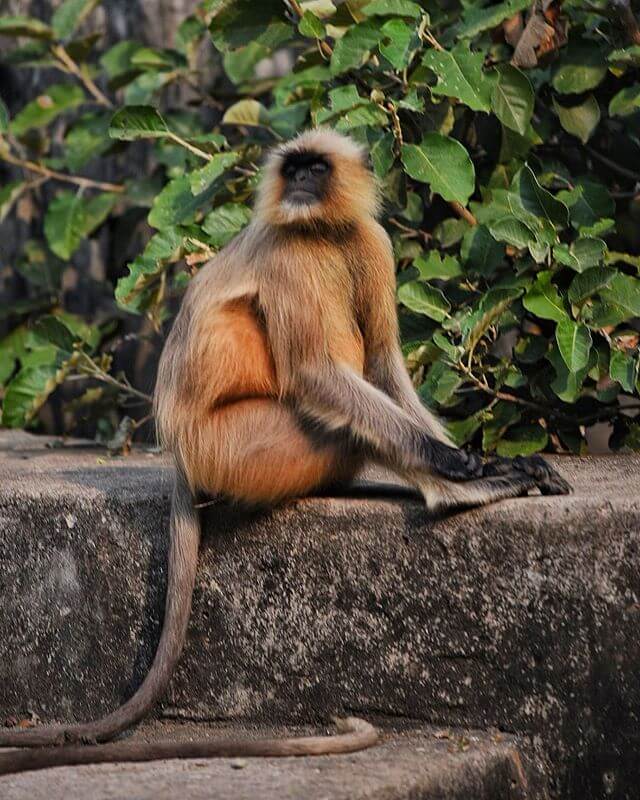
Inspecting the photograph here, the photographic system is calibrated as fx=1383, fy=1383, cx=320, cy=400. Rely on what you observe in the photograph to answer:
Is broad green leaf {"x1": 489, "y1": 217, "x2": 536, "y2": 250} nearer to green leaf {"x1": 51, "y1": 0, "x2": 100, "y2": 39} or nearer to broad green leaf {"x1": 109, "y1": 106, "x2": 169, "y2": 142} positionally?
broad green leaf {"x1": 109, "y1": 106, "x2": 169, "y2": 142}

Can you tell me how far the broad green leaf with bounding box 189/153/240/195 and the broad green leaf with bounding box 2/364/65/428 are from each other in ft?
3.67

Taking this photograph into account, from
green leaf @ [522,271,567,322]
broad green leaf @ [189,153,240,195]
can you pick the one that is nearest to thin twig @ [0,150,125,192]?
broad green leaf @ [189,153,240,195]

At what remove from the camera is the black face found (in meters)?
4.03

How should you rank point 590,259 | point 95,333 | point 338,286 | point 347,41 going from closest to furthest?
point 338,286 → point 590,259 → point 347,41 → point 95,333

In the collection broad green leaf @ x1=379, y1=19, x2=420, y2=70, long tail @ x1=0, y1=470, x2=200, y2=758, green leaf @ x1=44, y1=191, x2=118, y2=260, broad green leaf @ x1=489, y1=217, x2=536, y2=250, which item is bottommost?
long tail @ x1=0, y1=470, x2=200, y2=758

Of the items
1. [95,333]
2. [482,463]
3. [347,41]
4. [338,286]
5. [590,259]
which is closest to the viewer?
[482,463]

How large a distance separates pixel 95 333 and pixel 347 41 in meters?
2.18

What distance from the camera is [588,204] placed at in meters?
4.88

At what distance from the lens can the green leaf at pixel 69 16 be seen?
6.71 metres

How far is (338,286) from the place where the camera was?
159 inches

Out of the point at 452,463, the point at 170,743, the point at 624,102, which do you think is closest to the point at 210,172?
the point at 624,102

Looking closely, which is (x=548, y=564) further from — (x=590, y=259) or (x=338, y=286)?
(x=590, y=259)

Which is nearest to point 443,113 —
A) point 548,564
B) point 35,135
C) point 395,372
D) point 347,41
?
point 347,41

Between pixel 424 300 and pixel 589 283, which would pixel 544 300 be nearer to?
pixel 589 283
